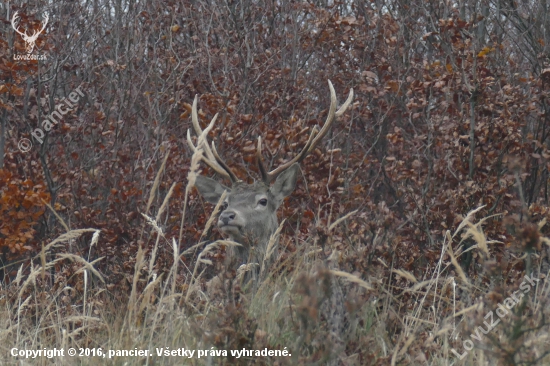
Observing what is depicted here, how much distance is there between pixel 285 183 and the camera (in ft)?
23.8

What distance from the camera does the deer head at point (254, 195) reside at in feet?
21.6

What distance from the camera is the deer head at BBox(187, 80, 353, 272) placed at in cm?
658

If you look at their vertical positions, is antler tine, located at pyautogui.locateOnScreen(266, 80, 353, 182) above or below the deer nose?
above

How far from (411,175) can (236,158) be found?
7.21ft

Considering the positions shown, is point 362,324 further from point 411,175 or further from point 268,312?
point 411,175

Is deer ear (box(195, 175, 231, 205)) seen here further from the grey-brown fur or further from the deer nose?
the deer nose

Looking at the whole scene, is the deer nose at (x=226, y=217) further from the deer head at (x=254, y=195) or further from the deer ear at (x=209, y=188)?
the deer ear at (x=209, y=188)

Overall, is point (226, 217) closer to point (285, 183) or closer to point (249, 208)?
point (249, 208)

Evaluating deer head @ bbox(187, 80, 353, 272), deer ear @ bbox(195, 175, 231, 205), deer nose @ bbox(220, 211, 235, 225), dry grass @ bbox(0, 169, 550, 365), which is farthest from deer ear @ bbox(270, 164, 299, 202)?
dry grass @ bbox(0, 169, 550, 365)

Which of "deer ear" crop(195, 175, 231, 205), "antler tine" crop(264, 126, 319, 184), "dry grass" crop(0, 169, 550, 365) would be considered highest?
"antler tine" crop(264, 126, 319, 184)

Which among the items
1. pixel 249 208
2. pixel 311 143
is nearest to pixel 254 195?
pixel 249 208

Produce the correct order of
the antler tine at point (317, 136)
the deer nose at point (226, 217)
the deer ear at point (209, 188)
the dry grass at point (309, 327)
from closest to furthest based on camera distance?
the dry grass at point (309, 327) → the deer nose at point (226, 217) → the antler tine at point (317, 136) → the deer ear at point (209, 188)

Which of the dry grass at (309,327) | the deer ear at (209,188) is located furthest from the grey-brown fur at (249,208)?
the dry grass at (309,327)

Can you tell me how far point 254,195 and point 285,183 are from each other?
0.36 meters
